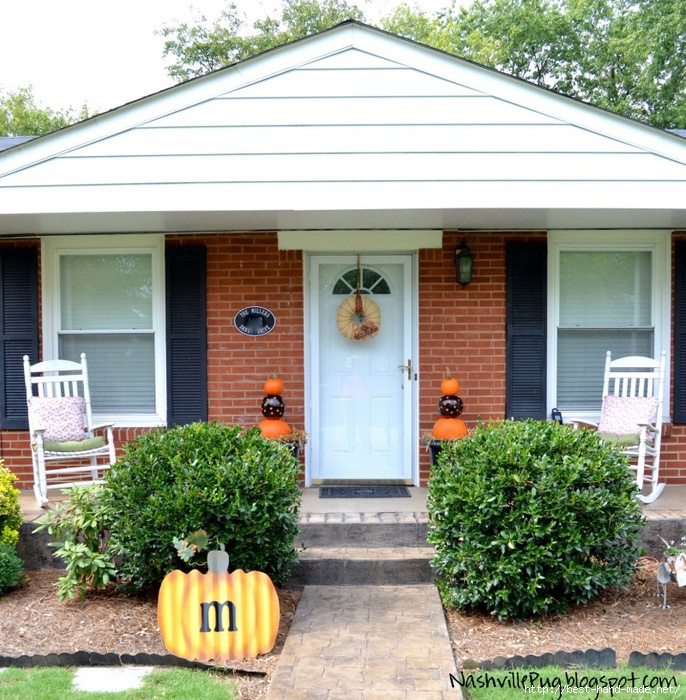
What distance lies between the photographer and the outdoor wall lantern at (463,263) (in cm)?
581

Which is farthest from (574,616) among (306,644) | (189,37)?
(189,37)

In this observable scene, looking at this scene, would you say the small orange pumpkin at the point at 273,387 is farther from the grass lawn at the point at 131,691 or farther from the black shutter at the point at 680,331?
the black shutter at the point at 680,331

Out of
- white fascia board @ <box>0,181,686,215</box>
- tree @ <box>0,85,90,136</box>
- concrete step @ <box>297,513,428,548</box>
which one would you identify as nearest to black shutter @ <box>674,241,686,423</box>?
white fascia board @ <box>0,181,686,215</box>

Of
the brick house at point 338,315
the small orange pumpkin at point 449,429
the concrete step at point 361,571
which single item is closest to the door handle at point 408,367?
the brick house at point 338,315

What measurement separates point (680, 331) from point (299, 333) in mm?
3194

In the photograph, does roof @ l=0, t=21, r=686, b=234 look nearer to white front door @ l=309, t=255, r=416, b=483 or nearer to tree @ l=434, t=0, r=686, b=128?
white front door @ l=309, t=255, r=416, b=483

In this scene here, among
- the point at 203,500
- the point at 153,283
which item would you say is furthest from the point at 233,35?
the point at 203,500

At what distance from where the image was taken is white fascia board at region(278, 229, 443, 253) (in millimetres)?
5910

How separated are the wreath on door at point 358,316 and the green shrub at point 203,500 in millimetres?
2039

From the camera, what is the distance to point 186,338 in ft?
19.7

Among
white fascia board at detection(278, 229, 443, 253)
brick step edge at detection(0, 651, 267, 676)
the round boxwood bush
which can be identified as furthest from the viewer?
→ white fascia board at detection(278, 229, 443, 253)

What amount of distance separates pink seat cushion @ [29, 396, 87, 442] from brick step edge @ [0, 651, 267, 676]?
2304 millimetres

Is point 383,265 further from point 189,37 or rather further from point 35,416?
point 189,37

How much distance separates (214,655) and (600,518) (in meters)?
2.12
